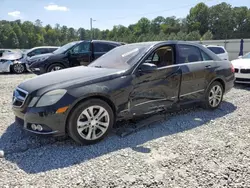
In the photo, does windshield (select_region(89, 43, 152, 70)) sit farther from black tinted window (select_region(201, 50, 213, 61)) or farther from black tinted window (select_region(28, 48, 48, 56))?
black tinted window (select_region(28, 48, 48, 56))

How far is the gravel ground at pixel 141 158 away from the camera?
2.60m

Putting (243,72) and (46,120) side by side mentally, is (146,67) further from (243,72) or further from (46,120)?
(243,72)

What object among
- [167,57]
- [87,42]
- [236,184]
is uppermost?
[87,42]

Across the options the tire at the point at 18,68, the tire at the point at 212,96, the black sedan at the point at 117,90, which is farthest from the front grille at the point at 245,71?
the tire at the point at 18,68

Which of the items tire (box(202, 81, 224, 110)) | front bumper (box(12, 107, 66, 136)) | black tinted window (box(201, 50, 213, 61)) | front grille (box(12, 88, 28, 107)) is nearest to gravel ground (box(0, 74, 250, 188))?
front bumper (box(12, 107, 66, 136))

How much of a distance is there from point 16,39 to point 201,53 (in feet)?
261

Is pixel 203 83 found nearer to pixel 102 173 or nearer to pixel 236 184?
pixel 236 184

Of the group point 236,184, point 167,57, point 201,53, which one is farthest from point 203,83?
point 236,184

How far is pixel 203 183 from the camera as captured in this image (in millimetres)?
2555

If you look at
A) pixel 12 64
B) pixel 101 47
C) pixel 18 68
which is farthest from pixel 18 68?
pixel 101 47

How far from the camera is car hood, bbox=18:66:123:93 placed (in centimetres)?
334

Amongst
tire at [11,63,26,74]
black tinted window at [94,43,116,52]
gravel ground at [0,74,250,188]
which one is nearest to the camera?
gravel ground at [0,74,250,188]

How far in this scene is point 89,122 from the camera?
337 centimetres

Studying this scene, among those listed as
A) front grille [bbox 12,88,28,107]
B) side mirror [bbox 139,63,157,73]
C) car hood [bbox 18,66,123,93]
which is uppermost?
side mirror [bbox 139,63,157,73]
